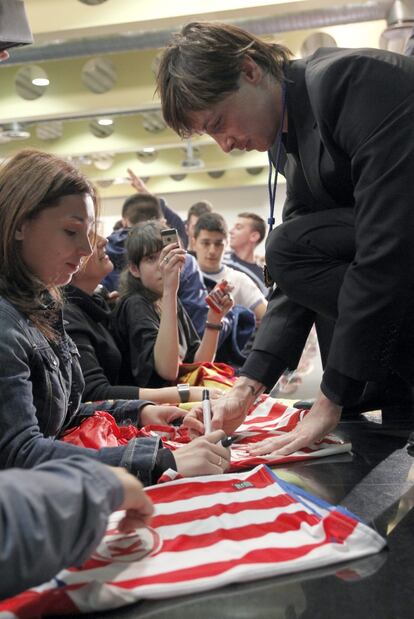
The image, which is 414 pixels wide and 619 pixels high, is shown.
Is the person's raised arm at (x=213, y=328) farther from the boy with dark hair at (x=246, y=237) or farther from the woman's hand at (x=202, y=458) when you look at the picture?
the boy with dark hair at (x=246, y=237)

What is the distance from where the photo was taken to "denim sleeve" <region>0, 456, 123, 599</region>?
0.69 m

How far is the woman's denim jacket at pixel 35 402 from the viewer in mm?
1188

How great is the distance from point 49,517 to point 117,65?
20.4 ft

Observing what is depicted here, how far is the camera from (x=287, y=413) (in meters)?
1.98

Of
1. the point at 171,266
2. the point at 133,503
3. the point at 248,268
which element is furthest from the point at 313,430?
the point at 248,268

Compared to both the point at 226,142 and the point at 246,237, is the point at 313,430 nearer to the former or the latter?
the point at 226,142

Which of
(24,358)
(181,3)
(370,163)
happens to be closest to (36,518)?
(24,358)

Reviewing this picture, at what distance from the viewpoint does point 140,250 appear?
8.73ft

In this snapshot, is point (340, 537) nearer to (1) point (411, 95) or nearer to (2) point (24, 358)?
(2) point (24, 358)

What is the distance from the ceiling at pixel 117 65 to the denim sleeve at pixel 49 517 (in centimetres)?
198

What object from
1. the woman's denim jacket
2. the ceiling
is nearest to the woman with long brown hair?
the woman's denim jacket

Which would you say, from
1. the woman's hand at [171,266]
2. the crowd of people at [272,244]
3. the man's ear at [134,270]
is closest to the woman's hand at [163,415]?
the crowd of people at [272,244]

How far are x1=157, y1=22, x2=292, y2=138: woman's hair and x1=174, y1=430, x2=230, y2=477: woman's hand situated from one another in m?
0.78

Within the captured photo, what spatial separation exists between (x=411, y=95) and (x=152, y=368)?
1.38m
